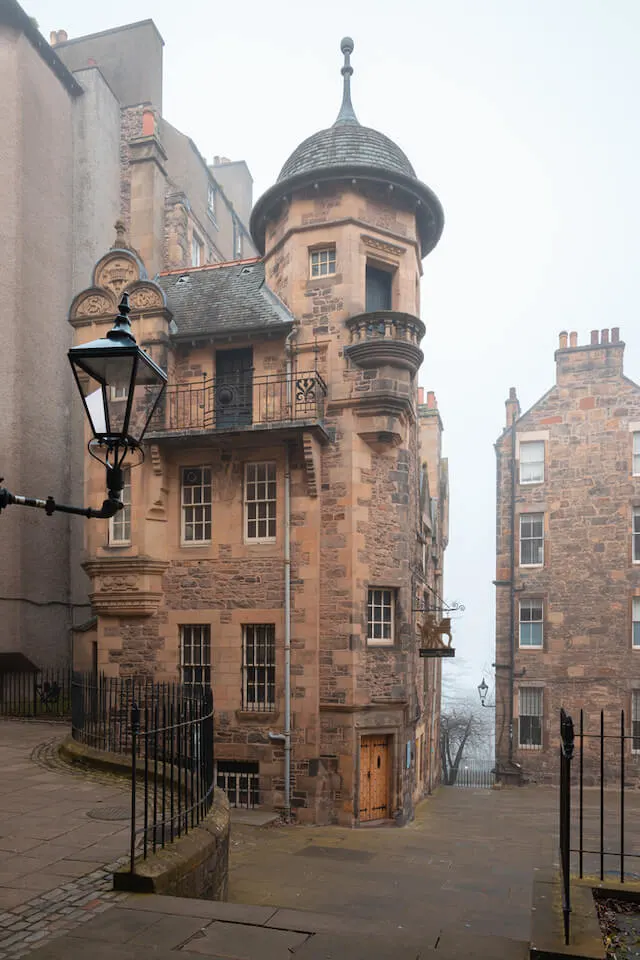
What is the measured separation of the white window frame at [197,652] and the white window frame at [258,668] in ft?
2.98

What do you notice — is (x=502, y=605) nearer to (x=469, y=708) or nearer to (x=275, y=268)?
(x=275, y=268)

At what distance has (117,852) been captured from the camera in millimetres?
8336

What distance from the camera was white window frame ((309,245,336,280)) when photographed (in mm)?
19156

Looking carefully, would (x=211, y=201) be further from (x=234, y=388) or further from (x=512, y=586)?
(x=512, y=586)

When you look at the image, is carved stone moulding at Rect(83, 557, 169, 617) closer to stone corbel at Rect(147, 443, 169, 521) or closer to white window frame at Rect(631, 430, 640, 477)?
stone corbel at Rect(147, 443, 169, 521)

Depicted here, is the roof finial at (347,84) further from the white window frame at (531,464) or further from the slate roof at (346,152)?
the white window frame at (531,464)

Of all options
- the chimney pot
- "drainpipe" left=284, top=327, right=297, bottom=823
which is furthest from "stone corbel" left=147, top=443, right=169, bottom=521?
the chimney pot

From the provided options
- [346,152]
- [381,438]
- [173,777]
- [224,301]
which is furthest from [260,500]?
[173,777]

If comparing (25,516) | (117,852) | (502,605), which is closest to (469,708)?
(502,605)

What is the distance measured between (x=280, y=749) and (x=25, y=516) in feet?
34.9

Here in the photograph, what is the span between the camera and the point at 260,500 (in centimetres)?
1881

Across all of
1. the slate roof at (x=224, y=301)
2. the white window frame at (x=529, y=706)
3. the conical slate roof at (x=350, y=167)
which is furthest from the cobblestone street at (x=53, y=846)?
the white window frame at (x=529, y=706)

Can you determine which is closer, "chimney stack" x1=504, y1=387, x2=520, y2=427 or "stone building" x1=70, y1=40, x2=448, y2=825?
"stone building" x1=70, y1=40, x2=448, y2=825

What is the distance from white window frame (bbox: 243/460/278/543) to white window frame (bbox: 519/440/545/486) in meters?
12.7
